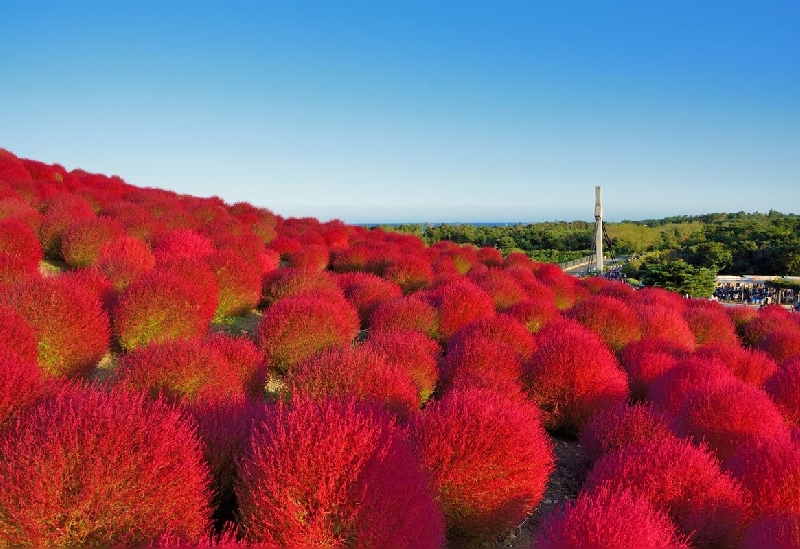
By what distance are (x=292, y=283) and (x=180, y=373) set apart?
3.63 metres

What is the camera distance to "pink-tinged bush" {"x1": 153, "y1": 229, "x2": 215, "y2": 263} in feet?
22.3

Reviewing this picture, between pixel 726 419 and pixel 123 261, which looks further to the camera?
pixel 123 261

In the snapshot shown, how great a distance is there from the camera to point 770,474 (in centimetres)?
348

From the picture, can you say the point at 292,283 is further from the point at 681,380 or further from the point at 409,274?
the point at 681,380

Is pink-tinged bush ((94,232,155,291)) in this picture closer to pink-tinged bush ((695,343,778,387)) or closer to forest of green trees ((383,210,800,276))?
pink-tinged bush ((695,343,778,387))

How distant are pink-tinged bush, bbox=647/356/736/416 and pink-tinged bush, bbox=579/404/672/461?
658 millimetres

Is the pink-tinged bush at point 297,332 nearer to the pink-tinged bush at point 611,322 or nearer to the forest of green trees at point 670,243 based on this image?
the pink-tinged bush at point 611,322

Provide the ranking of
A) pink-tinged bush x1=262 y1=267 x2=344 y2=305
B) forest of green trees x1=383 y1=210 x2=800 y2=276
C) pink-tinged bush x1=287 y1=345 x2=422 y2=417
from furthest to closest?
1. forest of green trees x1=383 y1=210 x2=800 y2=276
2. pink-tinged bush x1=262 y1=267 x2=344 y2=305
3. pink-tinged bush x1=287 y1=345 x2=422 y2=417

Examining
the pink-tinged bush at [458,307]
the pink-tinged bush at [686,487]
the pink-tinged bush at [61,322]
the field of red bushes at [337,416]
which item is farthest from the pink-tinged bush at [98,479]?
the pink-tinged bush at [458,307]

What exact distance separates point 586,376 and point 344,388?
261cm

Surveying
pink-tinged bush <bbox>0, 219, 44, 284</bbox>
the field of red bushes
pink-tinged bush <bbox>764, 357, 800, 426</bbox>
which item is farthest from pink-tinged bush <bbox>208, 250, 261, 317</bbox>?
pink-tinged bush <bbox>764, 357, 800, 426</bbox>

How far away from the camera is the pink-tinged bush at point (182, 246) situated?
22.3ft

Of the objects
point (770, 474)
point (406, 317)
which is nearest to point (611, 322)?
point (406, 317)

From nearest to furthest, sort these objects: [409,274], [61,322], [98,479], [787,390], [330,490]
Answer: [98,479] → [330,490] → [61,322] → [787,390] → [409,274]
